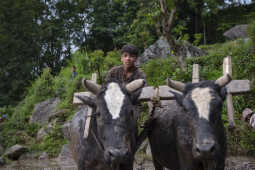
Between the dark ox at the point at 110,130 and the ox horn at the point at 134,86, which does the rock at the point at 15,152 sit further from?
the ox horn at the point at 134,86

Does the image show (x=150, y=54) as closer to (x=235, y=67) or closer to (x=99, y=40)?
(x=235, y=67)

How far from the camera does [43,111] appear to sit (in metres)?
17.6

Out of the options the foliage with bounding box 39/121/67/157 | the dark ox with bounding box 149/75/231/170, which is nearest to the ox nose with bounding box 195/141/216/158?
the dark ox with bounding box 149/75/231/170

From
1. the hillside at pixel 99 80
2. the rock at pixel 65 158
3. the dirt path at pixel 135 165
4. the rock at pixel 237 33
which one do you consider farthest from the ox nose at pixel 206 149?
the rock at pixel 237 33

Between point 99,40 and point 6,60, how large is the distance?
8310 mm

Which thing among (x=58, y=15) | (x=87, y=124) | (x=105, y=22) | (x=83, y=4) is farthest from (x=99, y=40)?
(x=87, y=124)

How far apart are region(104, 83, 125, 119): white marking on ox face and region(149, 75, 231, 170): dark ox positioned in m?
0.86

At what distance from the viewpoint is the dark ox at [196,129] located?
373cm

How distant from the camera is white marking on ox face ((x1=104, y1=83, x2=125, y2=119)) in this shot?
12.9 ft

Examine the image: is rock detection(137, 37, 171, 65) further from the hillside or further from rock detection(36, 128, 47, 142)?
rock detection(36, 128, 47, 142)

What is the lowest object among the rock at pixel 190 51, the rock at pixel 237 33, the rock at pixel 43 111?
the rock at pixel 43 111

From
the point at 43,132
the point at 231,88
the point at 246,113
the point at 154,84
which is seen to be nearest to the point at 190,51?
the point at 154,84

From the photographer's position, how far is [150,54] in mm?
16406

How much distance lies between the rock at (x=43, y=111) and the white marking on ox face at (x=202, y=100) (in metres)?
13.6
